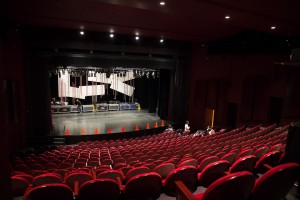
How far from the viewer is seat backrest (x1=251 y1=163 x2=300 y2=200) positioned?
5.88 feet

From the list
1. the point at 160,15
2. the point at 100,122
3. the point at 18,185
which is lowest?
the point at 100,122

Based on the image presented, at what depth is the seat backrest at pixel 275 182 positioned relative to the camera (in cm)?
179

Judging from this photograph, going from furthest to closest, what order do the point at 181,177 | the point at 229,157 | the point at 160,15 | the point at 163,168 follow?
1. the point at 160,15
2. the point at 229,157
3. the point at 163,168
4. the point at 181,177

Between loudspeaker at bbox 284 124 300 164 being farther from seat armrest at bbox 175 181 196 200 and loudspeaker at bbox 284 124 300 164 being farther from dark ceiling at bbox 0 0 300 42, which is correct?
dark ceiling at bbox 0 0 300 42

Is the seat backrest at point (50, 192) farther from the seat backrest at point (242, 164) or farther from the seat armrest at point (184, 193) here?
the seat backrest at point (242, 164)

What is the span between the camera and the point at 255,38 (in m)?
10.5

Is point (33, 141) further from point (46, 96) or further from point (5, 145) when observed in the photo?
point (5, 145)

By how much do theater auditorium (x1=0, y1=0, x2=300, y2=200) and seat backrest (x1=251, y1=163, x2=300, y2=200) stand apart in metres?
0.01

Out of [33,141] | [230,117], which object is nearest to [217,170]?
[230,117]

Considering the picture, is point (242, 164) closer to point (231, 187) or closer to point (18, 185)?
point (231, 187)

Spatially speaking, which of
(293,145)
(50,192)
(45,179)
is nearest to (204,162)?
(293,145)

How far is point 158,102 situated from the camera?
1930cm

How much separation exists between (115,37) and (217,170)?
436 inches

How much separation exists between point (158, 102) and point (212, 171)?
53.3ft
